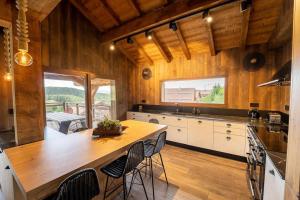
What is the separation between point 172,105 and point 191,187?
2540 mm

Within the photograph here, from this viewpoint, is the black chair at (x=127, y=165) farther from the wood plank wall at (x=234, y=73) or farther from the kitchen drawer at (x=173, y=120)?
the wood plank wall at (x=234, y=73)

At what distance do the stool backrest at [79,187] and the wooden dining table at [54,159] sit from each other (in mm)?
81

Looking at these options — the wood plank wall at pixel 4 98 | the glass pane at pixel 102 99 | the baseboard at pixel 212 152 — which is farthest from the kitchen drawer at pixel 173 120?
the wood plank wall at pixel 4 98

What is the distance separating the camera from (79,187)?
105 cm

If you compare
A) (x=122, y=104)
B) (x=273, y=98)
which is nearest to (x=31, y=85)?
(x=122, y=104)

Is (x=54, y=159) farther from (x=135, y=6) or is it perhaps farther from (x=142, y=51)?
(x=142, y=51)

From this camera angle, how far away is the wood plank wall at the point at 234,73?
312 cm

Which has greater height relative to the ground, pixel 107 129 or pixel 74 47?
pixel 74 47

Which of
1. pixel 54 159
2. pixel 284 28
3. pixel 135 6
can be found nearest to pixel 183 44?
pixel 135 6

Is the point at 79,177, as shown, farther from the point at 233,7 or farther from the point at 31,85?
the point at 233,7

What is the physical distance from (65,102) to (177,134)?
9.74ft

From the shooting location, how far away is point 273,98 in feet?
10.1

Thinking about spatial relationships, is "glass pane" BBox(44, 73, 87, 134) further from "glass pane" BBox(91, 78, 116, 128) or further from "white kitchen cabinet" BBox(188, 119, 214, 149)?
"white kitchen cabinet" BBox(188, 119, 214, 149)

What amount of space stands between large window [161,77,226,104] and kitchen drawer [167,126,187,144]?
3.09 ft
